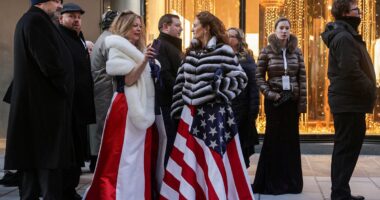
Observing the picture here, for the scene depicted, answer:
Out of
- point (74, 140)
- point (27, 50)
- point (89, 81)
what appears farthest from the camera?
point (89, 81)

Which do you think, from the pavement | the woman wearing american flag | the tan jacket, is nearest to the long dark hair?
the woman wearing american flag

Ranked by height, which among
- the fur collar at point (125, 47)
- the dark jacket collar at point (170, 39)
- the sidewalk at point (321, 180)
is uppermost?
the dark jacket collar at point (170, 39)

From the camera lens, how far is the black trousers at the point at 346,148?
6.59 meters

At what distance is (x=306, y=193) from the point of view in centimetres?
741

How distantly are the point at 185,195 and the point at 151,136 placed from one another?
0.66m

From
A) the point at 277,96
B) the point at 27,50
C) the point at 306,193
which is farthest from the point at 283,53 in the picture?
the point at 27,50

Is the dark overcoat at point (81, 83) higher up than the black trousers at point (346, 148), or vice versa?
the dark overcoat at point (81, 83)

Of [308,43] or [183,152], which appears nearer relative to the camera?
[183,152]

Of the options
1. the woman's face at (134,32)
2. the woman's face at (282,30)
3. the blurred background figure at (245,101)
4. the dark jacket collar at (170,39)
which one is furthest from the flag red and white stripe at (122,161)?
the woman's face at (282,30)

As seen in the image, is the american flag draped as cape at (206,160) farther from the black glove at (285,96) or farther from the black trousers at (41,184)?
the black glove at (285,96)

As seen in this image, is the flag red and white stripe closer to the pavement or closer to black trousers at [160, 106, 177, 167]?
black trousers at [160, 106, 177, 167]

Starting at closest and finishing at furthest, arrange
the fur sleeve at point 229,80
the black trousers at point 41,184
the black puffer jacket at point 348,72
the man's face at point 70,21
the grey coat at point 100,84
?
1. the black trousers at point 41,184
2. the fur sleeve at point 229,80
3. the black puffer jacket at point 348,72
4. the man's face at point 70,21
5. the grey coat at point 100,84

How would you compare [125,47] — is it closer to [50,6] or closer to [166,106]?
[50,6]

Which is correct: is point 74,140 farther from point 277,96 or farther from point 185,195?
point 277,96
